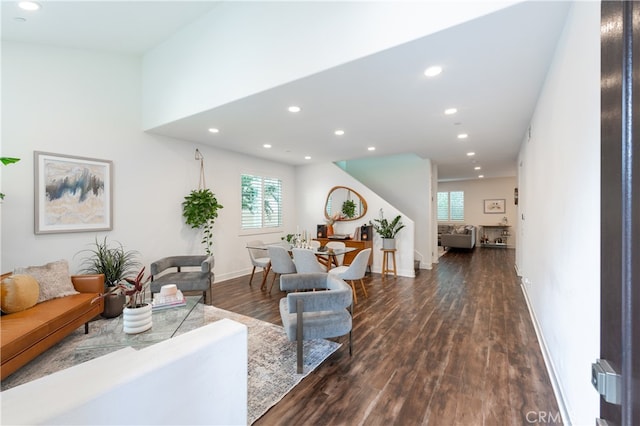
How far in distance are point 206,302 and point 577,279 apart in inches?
167

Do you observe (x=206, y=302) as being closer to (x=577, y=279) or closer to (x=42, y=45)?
(x=42, y=45)

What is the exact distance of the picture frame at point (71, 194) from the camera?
3398 mm

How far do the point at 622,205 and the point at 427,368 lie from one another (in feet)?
7.74

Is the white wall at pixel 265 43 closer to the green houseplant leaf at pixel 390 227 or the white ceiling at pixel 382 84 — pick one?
the white ceiling at pixel 382 84

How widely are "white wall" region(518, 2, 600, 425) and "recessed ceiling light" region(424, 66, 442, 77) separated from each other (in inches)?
33.5

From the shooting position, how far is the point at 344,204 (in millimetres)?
6789

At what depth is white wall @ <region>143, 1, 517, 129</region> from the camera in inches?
83.7

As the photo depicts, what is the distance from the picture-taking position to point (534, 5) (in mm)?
1760

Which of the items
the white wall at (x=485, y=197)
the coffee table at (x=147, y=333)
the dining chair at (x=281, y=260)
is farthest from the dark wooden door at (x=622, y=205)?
the white wall at (x=485, y=197)

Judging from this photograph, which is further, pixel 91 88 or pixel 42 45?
pixel 91 88

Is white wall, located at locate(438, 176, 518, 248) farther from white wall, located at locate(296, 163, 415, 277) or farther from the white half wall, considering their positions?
the white half wall

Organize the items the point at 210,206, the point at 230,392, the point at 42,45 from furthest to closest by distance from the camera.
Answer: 1. the point at 210,206
2. the point at 42,45
3. the point at 230,392

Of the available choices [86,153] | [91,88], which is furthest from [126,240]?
[91,88]

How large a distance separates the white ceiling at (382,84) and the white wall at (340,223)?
1.57 meters
